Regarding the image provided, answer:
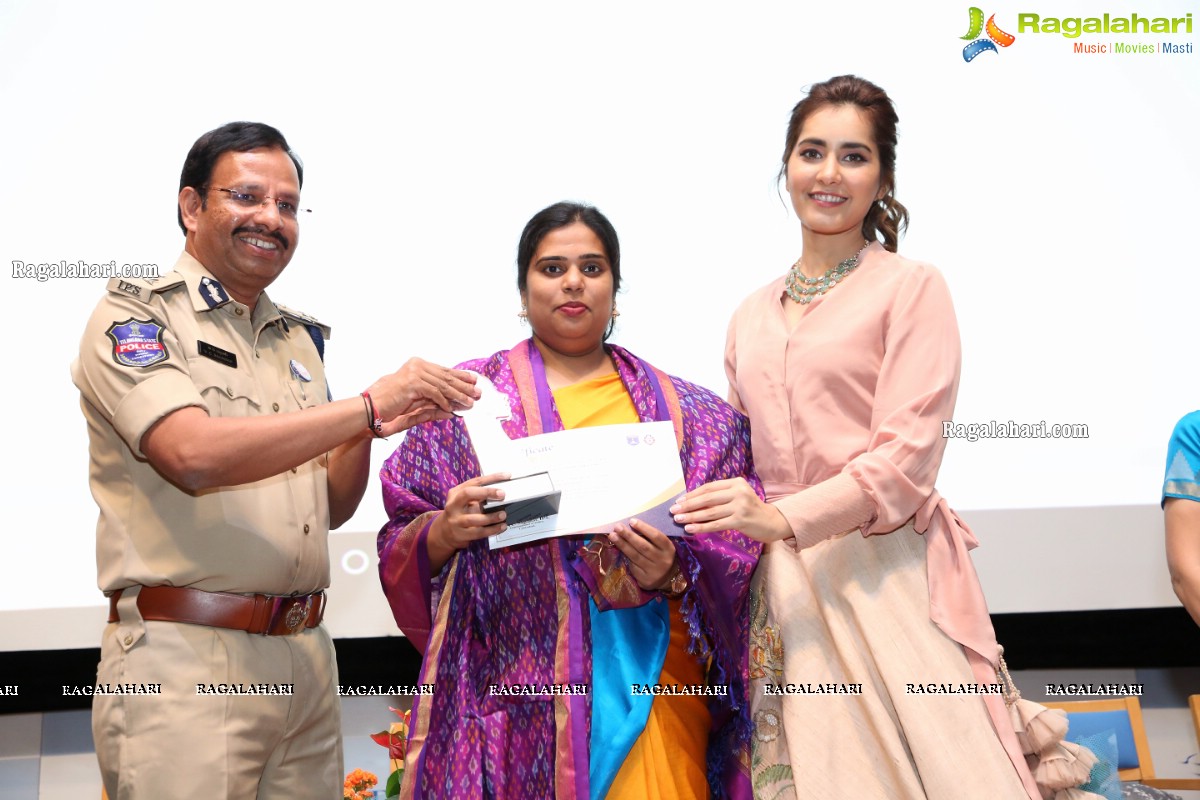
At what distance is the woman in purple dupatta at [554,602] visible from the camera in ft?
6.71

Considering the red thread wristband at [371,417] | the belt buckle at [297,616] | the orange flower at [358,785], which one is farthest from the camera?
the orange flower at [358,785]

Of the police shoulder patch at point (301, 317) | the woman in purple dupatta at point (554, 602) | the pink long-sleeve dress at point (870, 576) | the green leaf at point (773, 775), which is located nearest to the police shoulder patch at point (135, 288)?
the police shoulder patch at point (301, 317)

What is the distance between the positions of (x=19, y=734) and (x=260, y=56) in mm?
2727

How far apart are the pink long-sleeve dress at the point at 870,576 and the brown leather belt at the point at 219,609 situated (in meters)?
0.97

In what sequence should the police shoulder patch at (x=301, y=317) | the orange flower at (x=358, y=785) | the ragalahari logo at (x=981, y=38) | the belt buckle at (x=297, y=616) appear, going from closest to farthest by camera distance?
the belt buckle at (x=297, y=616) < the police shoulder patch at (x=301, y=317) < the orange flower at (x=358, y=785) < the ragalahari logo at (x=981, y=38)

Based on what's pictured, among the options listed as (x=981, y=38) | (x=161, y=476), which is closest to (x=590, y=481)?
(x=161, y=476)

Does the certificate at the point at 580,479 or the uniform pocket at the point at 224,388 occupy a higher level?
the uniform pocket at the point at 224,388

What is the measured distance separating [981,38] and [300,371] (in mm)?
2799

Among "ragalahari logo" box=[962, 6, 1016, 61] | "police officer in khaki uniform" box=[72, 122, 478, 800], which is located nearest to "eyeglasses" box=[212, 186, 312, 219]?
"police officer in khaki uniform" box=[72, 122, 478, 800]

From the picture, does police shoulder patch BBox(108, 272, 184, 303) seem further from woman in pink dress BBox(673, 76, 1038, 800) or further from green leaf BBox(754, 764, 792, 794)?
green leaf BBox(754, 764, 792, 794)

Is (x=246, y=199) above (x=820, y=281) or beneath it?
above

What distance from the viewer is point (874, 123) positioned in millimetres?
2275

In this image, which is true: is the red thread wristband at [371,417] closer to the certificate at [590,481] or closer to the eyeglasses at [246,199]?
the certificate at [590,481]

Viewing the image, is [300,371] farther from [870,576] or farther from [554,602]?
[870,576]
